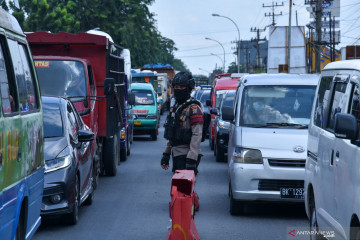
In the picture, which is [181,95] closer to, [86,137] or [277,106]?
[86,137]

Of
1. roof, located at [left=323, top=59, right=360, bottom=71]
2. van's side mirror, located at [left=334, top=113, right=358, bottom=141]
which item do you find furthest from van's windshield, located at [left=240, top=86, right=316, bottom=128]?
van's side mirror, located at [left=334, top=113, right=358, bottom=141]

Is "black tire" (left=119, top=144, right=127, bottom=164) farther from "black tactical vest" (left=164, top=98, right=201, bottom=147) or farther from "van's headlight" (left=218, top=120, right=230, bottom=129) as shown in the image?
"black tactical vest" (left=164, top=98, right=201, bottom=147)

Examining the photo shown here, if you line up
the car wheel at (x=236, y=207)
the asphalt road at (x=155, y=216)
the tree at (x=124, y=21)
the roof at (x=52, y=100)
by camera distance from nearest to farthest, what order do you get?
1. the asphalt road at (x=155, y=216)
2. the car wheel at (x=236, y=207)
3. the roof at (x=52, y=100)
4. the tree at (x=124, y=21)

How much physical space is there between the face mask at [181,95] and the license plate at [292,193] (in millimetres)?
1914

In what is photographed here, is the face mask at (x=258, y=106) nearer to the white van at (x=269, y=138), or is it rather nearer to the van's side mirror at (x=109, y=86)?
the white van at (x=269, y=138)

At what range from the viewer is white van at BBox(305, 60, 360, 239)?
587 centimetres

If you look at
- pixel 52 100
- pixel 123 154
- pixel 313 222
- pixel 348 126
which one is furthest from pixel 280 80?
pixel 123 154

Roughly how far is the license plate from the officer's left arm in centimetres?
145

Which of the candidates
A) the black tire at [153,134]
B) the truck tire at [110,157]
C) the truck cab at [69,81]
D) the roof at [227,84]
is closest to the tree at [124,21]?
the black tire at [153,134]

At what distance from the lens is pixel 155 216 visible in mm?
11117

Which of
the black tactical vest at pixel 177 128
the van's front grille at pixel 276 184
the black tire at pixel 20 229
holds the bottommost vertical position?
the van's front grille at pixel 276 184

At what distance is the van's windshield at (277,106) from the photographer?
38.4 ft

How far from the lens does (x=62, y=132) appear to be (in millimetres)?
10781

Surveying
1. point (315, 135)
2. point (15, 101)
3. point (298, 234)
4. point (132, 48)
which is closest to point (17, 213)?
point (15, 101)
